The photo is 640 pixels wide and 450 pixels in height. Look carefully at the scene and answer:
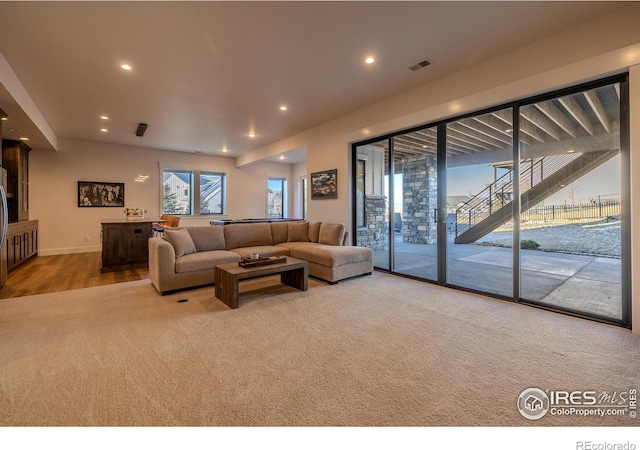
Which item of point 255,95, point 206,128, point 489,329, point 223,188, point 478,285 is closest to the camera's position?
point 489,329

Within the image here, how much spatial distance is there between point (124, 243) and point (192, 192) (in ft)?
12.5

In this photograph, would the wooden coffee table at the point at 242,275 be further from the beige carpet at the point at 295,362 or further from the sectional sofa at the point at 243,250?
the sectional sofa at the point at 243,250

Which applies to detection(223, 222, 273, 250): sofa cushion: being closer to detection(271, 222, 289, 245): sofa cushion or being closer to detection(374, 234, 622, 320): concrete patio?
detection(271, 222, 289, 245): sofa cushion

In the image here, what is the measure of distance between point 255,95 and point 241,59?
43.9 inches

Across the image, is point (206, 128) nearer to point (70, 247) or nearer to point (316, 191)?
point (316, 191)

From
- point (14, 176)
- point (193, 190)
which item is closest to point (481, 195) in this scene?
point (193, 190)

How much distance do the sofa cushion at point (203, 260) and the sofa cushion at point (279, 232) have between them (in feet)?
3.84

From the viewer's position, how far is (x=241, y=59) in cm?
345

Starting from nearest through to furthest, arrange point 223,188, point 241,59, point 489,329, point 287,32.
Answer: point 489,329 → point 287,32 → point 241,59 → point 223,188

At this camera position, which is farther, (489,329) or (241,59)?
(241,59)

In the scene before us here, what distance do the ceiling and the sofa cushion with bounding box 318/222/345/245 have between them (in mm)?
2067

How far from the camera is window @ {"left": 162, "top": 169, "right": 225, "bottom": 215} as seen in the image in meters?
8.57

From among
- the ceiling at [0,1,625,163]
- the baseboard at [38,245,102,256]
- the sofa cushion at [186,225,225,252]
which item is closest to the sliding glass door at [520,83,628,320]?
the ceiling at [0,1,625,163]

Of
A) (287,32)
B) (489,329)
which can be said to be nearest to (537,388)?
(489,329)
